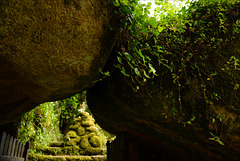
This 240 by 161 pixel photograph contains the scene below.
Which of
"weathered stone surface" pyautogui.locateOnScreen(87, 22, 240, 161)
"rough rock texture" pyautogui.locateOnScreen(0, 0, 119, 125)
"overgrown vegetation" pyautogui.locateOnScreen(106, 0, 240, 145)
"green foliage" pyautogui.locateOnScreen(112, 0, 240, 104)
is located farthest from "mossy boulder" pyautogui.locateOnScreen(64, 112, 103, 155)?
"rough rock texture" pyautogui.locateOnScreen(0, 0, 119, 125)

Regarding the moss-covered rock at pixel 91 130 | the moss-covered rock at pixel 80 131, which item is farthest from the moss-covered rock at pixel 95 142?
the moss-covered rock at pixel 80 131

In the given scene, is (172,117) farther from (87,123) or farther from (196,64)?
(87,123)

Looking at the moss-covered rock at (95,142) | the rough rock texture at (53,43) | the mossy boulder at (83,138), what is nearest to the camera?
the rough rock texture at (53,43)

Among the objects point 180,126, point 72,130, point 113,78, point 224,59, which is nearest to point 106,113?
point 113,78

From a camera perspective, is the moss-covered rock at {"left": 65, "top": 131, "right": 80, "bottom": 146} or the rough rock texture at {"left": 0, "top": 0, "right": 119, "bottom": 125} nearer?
the rough rock texture at {"left": 0, "top": 0, "right": 119, "bottom": 125}

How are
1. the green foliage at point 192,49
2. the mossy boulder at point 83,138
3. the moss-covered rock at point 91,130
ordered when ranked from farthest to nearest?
the moss-covered rock at point 91,130 < the mossy boulder at point 83,138 < the green foliage at point 192,49

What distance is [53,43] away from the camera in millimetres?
1426

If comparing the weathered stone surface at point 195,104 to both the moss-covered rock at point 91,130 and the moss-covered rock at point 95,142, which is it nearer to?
the moss-covered rock at point 95,142

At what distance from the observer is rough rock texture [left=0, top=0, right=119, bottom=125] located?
125 centimetres

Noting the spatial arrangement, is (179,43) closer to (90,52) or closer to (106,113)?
(90,52)

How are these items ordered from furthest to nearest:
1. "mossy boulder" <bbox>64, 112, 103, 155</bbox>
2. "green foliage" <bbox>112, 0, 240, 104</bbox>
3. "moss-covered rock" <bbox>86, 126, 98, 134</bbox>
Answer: "moss-covered rock" <bbox>86, 126, 98, 134</bbox>
"mossy boulder" <bbox>64, 112, 103, 155</bbox>
"green foliage" <bbox>112, 0, 240, 104</bbox>

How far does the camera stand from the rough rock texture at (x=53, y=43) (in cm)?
125

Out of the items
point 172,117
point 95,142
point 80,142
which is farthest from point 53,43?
point 80,142

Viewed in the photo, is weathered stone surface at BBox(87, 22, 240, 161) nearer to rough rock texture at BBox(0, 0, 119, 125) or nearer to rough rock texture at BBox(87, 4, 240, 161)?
rough rock texture at BBox(87, 4, 240, 161)
